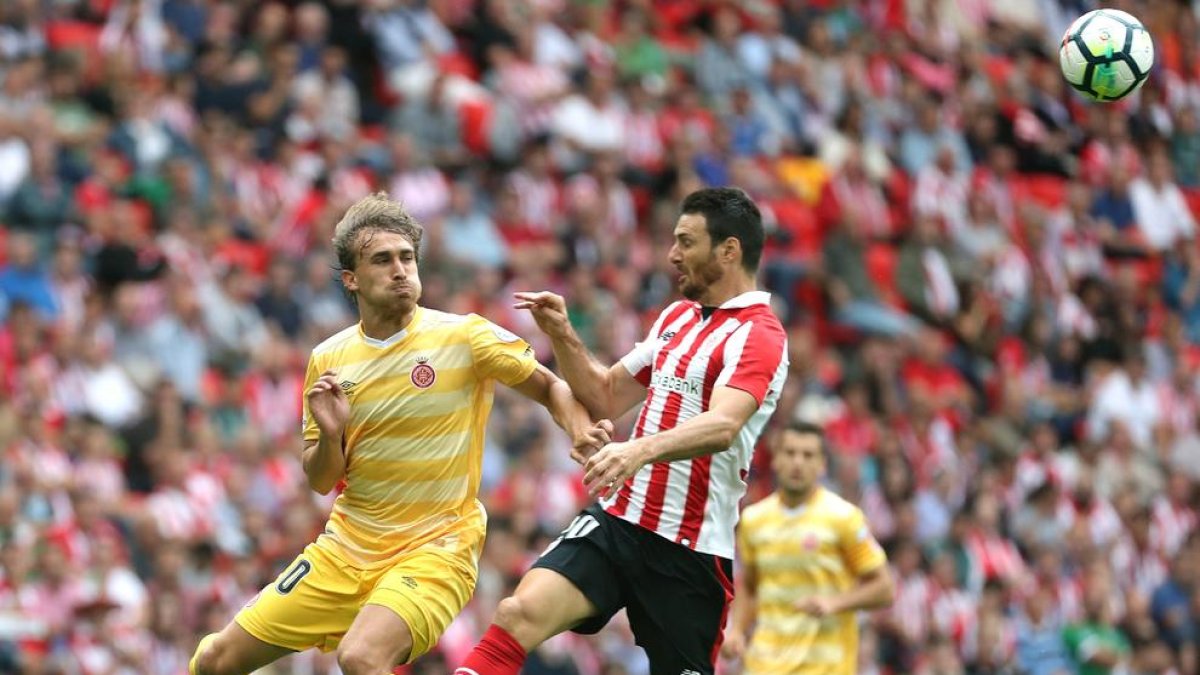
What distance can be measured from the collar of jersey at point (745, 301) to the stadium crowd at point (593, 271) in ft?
19.3

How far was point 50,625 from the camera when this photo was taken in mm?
13828

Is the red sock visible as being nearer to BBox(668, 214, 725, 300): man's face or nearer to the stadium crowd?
BBox(668, 214, 725, 300): man's face

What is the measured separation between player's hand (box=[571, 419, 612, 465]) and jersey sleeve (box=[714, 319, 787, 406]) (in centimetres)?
60

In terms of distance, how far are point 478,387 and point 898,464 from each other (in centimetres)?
1070

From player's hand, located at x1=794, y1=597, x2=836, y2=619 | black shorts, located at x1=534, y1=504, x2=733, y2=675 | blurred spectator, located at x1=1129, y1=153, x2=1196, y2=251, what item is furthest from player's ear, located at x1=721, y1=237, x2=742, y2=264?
blurred spectator, located at x1=1129, y1=153, x2=1196, y2=251

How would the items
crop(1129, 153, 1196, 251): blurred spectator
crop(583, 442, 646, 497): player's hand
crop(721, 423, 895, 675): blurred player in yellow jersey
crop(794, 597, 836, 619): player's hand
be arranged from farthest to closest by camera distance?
crop(1129, 153, 1196, 251): blurred spectator < crop(721, 423, 895, 675): blurred player in yellow jersey < crop(794, 597, 836, 619): player's hand < crop(583, 442, 646, 497): player's hand

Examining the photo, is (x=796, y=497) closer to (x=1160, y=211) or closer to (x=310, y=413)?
(x=310, y=413)

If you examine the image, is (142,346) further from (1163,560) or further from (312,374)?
(1163,560)

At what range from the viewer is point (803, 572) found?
40.1 ft

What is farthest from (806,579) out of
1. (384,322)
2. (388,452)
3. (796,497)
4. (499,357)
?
(384,322)

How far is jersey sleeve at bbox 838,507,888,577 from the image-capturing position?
12.1 metres

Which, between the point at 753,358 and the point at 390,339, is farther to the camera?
the point at 390,339

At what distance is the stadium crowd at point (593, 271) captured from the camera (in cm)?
1540

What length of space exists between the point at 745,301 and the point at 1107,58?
283 centimetres
